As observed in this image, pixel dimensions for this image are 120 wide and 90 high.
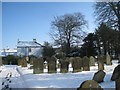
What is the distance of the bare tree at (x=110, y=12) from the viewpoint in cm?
2631

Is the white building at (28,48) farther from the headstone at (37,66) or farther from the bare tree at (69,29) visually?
the headstone at (37,66)

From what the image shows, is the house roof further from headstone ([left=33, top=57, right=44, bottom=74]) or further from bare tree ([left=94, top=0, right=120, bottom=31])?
headstone ([left=33, top=57, right=44, bottom=74])

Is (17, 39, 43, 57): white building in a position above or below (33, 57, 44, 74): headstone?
above

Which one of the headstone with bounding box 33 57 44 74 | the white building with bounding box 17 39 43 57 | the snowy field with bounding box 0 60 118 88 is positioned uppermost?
the white building with bounding box 17 39 43 57

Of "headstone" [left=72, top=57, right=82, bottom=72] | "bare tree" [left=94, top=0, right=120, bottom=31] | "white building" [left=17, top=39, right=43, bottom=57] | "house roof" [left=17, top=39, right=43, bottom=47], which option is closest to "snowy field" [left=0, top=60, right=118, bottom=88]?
"headstone" [left=72, top=57, right=82, bottom=72]

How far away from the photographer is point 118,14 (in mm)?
26219

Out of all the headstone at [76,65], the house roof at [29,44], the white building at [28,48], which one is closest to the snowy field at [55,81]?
the headstone at [76,65]

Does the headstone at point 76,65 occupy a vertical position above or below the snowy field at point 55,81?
above

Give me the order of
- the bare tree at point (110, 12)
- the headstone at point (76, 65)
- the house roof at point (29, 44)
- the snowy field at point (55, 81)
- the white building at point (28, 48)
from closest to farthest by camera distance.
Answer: the snowy field at point (55, 81) → the headstone at point (76, 65) → the bare tree at point (110, 12) → the white building at point (28, 48) → the house roof at point (29, 44)

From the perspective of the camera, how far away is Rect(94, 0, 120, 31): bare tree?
26.3 meters

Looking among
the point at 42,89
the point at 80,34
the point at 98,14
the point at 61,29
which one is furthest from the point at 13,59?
the point at 42,89

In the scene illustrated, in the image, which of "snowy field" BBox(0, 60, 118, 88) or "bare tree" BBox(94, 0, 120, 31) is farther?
"bare tree" BBox(94, 0, 120, 31)

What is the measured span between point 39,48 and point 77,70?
45.5m

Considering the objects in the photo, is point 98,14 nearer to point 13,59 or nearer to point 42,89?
point 13,59
